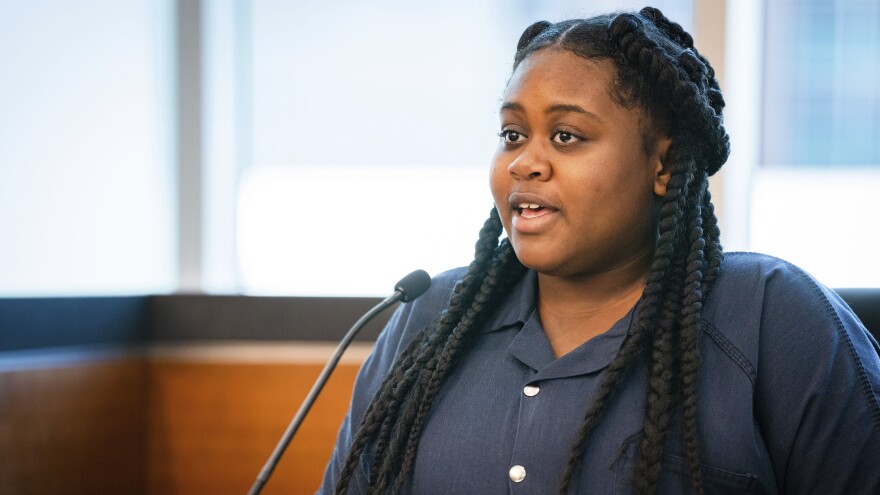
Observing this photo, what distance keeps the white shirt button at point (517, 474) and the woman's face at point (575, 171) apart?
11.8 inches

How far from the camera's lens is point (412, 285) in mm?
1410

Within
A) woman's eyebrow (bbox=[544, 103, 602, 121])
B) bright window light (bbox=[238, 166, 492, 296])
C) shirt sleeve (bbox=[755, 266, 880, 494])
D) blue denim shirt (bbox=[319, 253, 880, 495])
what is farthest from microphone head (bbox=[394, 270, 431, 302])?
bright window light (bbox=[238, 166, 492, 296])

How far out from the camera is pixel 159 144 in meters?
2.46

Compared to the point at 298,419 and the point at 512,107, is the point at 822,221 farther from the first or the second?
the point at 298,419

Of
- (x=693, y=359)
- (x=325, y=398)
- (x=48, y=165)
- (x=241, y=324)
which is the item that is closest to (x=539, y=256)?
(x=693, y=359)

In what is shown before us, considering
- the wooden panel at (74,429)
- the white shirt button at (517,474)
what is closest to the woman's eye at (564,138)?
the white shirt button at (517,474)

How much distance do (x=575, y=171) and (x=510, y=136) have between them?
162 mm

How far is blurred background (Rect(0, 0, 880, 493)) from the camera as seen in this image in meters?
2.07

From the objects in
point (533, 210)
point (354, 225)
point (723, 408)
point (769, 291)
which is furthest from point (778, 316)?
point (354, 225)

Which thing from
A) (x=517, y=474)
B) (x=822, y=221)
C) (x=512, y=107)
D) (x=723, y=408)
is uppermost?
(x=512, y=107)

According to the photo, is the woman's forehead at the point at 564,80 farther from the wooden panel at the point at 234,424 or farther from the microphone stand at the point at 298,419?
the wooden panel at the point at 234,424

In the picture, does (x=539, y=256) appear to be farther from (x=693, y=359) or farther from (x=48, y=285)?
(x=48, y=285)

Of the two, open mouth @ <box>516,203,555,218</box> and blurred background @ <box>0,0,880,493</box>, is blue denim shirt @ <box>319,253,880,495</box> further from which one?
blurred background @ <box>0,0,880,493</box>

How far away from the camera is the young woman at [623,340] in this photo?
1155 millimetres
